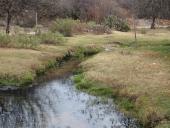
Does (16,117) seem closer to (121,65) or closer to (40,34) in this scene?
(121,65)

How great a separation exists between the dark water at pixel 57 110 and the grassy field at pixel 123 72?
1438mm

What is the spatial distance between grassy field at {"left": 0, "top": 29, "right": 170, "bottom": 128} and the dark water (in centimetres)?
144

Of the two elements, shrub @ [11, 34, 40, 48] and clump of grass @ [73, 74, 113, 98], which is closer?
clump of grass @ [73, 74, 113, 98]

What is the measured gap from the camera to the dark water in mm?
24342

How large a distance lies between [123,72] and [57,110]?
11694mm

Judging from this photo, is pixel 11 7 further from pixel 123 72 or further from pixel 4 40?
pixel 123 72

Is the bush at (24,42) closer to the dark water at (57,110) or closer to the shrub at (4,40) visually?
the shrub at (4,40)

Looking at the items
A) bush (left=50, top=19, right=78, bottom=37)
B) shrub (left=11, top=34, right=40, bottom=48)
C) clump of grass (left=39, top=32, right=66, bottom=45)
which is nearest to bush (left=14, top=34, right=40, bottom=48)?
shrub (left=11, top=34, right=40, bottom=48)

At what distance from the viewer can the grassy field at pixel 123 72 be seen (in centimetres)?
2658

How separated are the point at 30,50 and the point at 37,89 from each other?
53.3ft

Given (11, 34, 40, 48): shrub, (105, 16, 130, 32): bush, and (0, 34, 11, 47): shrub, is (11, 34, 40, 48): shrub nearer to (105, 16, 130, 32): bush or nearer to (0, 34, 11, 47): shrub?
(0, 34, 11, 47): shrub

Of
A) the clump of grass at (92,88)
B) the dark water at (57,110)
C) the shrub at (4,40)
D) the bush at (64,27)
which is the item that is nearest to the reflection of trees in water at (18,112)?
the dark water at (57,110)

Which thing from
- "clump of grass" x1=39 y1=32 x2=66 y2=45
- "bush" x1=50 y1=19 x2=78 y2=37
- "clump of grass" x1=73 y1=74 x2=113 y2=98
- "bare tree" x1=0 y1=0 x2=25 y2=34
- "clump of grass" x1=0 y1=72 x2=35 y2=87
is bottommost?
"clump of grass" x1=73 y1=74 x2=113 y2=98

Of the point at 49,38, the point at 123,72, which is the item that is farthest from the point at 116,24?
the point at 123,72
